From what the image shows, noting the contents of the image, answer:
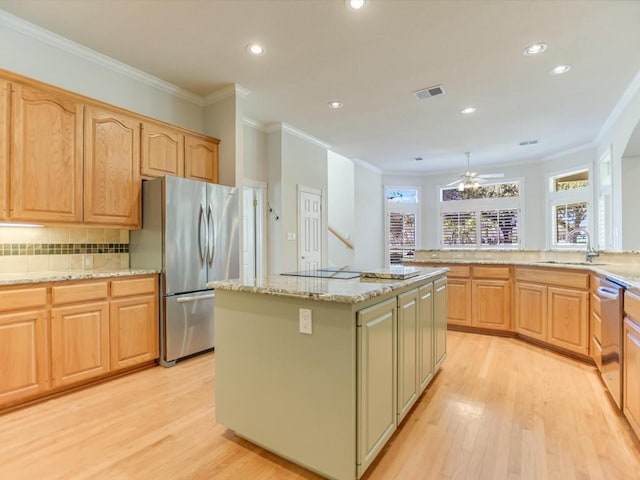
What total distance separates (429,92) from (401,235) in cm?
497

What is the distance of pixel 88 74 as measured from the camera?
3.11 metres

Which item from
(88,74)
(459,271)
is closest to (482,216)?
(459,271)

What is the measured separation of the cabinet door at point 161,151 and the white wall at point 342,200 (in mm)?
4132

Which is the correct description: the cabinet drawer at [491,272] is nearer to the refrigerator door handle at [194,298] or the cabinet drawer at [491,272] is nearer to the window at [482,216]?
the refrigerator door handle at [194,298]

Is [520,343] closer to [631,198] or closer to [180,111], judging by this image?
[631,198]

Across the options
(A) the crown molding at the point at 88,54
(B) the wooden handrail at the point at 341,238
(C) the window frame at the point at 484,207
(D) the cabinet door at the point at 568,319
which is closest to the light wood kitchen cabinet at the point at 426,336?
(D) the cabinet door at the point at 568,319

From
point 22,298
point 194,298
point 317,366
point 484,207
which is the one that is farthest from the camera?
point 484,207

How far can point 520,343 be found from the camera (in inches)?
155

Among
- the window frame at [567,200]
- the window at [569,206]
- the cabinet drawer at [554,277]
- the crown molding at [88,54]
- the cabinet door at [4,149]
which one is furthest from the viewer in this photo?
the window at [569,206]

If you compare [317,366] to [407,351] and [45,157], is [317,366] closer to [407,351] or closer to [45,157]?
[407,351]

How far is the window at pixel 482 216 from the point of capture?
768cm

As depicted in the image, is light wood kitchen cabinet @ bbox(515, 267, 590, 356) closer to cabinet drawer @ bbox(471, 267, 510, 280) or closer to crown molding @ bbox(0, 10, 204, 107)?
cabinet drawer @ bbox(471, 267, 510, 280)

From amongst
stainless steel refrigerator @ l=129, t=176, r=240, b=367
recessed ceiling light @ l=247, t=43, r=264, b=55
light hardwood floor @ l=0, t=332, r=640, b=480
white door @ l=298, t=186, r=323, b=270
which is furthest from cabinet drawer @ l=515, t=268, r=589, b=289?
recessed ceiling light @ l=247, t=43, r=264, b=55

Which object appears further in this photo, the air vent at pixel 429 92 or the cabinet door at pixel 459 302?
the cabinet door at pixel 459 302
